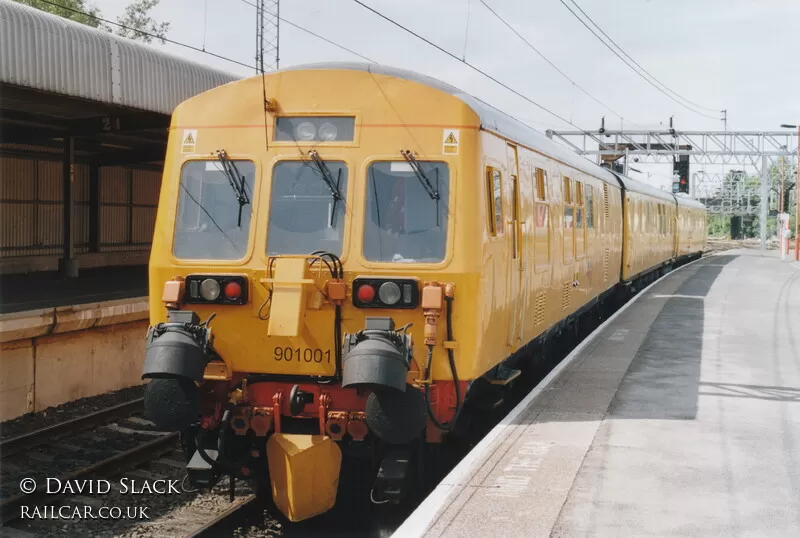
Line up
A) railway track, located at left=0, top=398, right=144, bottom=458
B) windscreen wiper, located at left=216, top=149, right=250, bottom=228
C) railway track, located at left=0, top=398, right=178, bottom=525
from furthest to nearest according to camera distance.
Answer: railway track, located at left=0, top=398, right=144, bottom=458
railway track, located at left=0, top=398, right=178, bottom=525
windscreen wiper, located at left=216, top=149, right=250, bottom=228

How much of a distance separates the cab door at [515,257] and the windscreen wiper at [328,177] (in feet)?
5.87

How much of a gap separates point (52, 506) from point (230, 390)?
235 centimetres

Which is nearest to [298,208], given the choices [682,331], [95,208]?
[682,331]

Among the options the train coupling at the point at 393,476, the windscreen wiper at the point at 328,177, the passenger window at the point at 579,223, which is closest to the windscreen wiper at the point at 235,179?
the windscreen wiper at the point at 328,177

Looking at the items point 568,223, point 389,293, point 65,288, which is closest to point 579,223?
point 568,223

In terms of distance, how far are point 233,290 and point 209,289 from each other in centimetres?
19

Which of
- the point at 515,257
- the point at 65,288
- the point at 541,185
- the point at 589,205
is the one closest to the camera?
the point at 515,257

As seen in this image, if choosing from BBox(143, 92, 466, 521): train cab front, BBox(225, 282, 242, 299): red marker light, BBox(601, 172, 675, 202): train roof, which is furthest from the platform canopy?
BBox(601, 172, 675, 202): train roof

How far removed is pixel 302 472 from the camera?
20.3 ft

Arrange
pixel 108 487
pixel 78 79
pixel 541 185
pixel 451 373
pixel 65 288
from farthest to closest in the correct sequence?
pixel 65 288 → pixel 78 79 → pixel 541 185 → pixel 108 487 → pixel 451 373

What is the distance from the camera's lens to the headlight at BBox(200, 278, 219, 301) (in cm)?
652

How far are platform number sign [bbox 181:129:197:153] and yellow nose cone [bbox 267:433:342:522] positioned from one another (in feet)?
7.48

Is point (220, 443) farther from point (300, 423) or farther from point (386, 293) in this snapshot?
point (386, 293)

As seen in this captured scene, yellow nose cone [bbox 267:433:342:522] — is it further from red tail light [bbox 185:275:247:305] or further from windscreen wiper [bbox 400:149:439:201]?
windscreen wiper [bbox 400:149:439:201]
